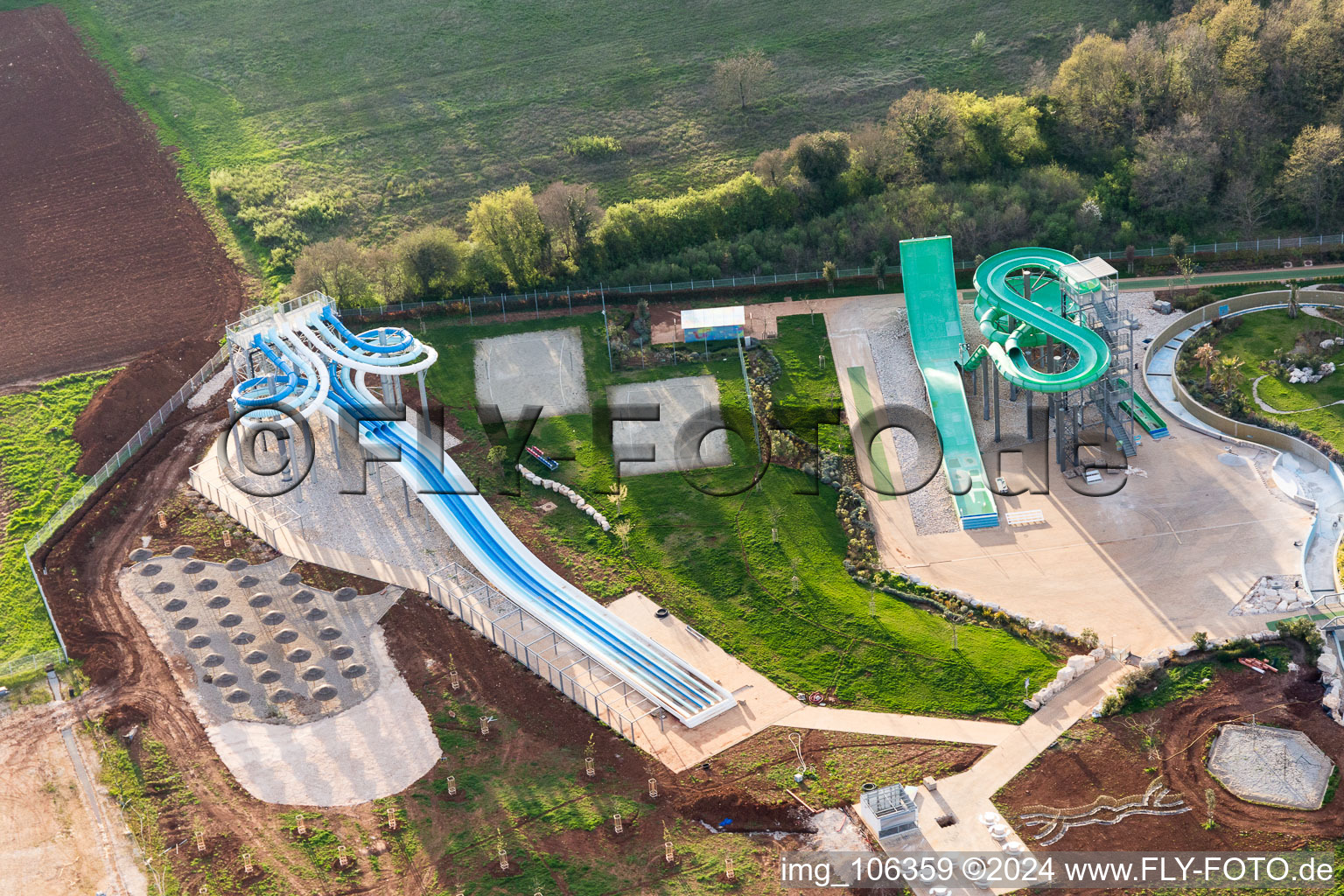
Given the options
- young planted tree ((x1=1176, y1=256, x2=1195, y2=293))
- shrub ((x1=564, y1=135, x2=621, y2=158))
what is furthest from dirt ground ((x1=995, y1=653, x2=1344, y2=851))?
shrub ((x1=564, y1=135, x2=621, y2=158))

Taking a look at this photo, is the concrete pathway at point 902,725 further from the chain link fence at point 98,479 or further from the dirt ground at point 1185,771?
the chain link fence at point 98,479

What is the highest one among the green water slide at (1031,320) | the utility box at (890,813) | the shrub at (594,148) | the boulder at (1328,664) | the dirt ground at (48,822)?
the shrub at (594,148)

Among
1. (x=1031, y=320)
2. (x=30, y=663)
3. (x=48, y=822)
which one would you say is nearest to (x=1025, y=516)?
(x=1031, y=320)

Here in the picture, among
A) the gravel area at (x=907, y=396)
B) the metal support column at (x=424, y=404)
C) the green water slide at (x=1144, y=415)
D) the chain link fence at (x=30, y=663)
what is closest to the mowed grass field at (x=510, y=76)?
the gravel area at (x=907, y=396)

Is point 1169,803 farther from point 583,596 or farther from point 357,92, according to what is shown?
point 357,92

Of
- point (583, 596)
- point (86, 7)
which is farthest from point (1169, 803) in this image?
point (86, 7)

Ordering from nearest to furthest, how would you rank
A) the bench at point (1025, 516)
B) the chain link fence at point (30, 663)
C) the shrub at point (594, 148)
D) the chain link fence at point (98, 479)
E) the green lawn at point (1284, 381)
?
1. the chain link fence at point (30, 663)
2. the chain link fence at point (98, 479)
3. the bench at point (1025, 516)
4. the green lawn at point (1284, 381)
5. the shrub at point (594, 148)

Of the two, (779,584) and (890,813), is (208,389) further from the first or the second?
(890,813)
